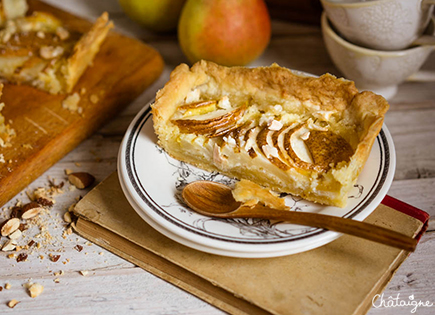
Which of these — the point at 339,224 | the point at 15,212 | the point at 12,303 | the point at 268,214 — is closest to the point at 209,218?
the point at 268,214

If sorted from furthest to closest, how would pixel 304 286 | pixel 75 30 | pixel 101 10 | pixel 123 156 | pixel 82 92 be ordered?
1. pixel 101 10
2. pixel 75 30
3. pixel 82 92
4. pixel 123 156
5. pixel 304 286

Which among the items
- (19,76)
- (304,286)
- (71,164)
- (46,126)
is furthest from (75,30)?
(304,286)

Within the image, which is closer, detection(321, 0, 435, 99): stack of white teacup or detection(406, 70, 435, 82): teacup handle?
detection(321, 0, 435, 99): stack of white teacup

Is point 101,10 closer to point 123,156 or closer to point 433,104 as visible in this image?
point 123,156

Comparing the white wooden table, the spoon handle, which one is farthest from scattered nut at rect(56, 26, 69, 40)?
the spoon handle

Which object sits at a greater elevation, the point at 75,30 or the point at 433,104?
the point at 75,30

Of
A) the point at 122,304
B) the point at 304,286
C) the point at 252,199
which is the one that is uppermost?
the point at 252,199

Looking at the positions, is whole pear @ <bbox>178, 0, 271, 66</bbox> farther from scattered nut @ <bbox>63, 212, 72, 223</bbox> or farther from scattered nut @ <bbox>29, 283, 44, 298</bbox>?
scattered nut @ <bbox>29, 283, 44, 298</bbox>
